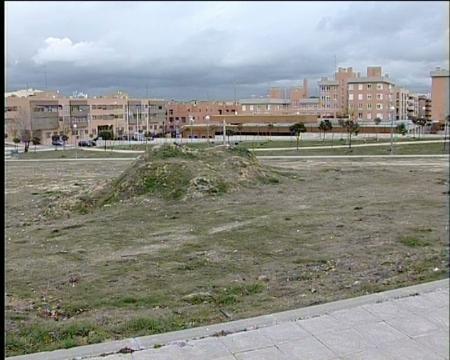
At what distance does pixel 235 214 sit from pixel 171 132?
4843 cm

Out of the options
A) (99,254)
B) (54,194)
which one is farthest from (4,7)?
(54,194)

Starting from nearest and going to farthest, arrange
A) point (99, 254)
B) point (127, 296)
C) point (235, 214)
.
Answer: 1. point (127, 296)
2. point (99, 254)
3. point (235, 214)

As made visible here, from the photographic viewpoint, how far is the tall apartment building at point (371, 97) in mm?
57031

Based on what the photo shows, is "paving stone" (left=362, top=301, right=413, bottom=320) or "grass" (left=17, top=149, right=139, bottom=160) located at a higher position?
"paving stone" (left=362, top=301, right=413, bottom=320)

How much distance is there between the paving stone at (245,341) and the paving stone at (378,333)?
0.59 m

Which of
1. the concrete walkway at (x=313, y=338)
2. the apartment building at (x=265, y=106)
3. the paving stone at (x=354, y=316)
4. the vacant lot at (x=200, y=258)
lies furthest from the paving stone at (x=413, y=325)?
the apartment building at (x=265, y=106)

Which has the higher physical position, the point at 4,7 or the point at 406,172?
the point at 4,7

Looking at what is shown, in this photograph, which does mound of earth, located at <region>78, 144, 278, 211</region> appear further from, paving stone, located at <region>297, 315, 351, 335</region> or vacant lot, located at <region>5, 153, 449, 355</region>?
paving stone, located at <region>297, 315, 351, 335</region>

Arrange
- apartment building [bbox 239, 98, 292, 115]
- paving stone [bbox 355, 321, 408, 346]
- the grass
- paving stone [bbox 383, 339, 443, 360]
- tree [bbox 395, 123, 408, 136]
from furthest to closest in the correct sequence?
apartment building [bbox 239, 98, 292, 115], tree [bbox 395, 123, 408, 136], the grass, paving stone [bbox 355, 321, 408, 346], paving stone [bbox 383, 339, 443, 360]

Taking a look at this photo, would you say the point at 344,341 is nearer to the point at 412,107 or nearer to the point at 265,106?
the point at 265,106

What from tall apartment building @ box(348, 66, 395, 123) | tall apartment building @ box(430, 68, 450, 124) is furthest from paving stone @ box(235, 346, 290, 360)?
tall apartment building @ box(348, 66, 395, 123)

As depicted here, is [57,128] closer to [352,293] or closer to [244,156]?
[244,156]

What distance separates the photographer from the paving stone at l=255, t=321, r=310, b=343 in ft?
10.9

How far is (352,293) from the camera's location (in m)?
4.51
